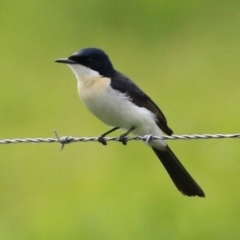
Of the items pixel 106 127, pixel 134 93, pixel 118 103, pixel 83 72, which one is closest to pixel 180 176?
pixel 134 93

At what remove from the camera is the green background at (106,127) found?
9617mm

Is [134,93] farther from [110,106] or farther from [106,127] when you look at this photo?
[106,127]

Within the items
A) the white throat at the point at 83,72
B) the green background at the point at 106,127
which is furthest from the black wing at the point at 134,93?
the green background at the point at 106,127

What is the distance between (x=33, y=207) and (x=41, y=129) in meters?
2.37

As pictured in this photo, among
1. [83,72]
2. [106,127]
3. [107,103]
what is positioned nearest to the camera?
[107,103]

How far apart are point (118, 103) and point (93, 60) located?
0.45 meters

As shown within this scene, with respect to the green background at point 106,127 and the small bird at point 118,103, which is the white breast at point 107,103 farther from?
the green background at point 106,127

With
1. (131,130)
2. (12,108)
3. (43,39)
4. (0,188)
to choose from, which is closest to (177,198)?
(0,188)

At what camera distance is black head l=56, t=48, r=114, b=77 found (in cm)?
758

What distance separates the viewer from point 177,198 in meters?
9.95

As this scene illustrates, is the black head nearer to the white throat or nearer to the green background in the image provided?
the white throat

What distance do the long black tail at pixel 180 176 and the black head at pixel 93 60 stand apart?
79 cm

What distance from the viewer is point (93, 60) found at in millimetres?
7609

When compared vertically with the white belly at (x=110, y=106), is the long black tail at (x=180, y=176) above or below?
below
